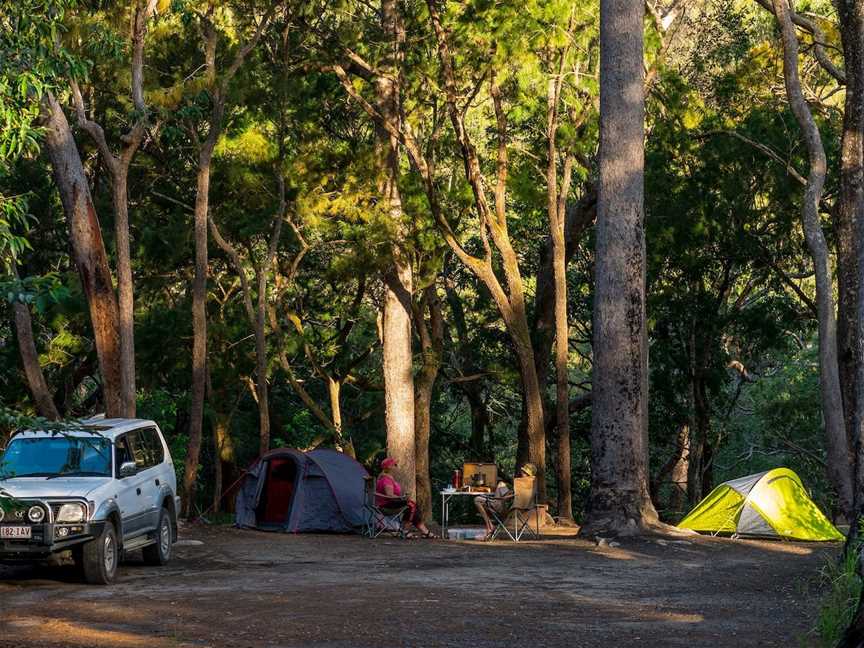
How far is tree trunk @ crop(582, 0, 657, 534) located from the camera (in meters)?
16.7

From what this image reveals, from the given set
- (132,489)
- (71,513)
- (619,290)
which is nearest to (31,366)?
(132,489)

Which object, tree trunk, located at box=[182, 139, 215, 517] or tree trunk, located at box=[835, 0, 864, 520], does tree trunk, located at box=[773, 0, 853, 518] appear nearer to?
tree trunk, located at box=[835, 0, 864, 520]

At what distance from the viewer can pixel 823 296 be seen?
2109 centimetres

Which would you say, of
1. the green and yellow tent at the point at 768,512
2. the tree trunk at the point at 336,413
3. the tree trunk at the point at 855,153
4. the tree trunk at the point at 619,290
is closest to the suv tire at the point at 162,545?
the tree trunk at the point at 619,290

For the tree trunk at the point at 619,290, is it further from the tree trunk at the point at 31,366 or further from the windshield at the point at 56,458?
the tree trunk at the point at 31,366

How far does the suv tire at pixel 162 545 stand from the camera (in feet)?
47.3

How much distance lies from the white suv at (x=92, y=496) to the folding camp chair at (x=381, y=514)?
4.37 metres

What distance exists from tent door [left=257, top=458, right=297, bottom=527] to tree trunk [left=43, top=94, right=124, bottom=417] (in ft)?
10.2

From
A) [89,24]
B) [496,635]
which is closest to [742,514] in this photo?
[496,635]

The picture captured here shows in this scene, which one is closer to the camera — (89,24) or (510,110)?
(89,24)

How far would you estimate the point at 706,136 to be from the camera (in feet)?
87.6

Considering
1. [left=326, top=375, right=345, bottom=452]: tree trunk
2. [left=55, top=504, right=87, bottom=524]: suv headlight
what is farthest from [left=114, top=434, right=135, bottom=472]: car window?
[left=326, top=375, right=345, bottom=452]: tree trunk

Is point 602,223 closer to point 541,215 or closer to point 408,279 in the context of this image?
point 408,279

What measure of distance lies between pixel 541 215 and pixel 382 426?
8.07 m
